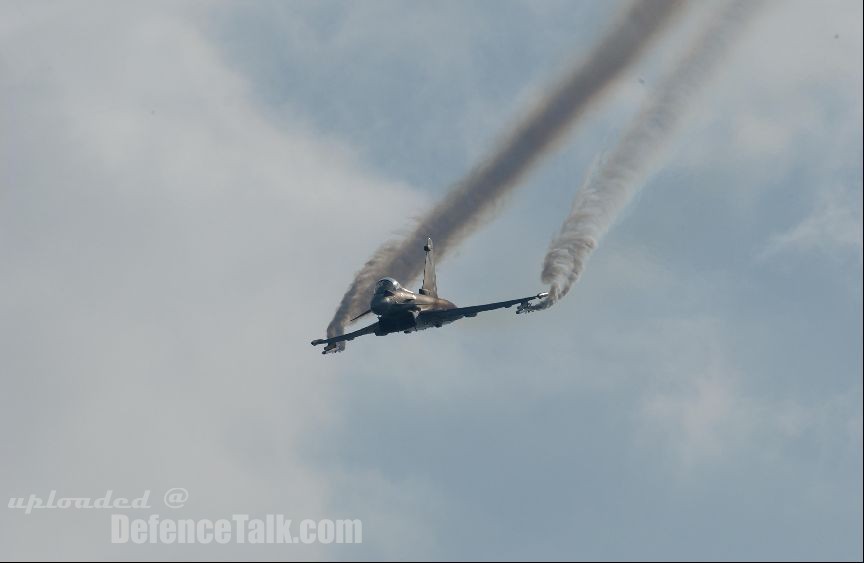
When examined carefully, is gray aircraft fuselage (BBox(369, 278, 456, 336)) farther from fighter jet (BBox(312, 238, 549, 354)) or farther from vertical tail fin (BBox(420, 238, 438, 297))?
vertical tail fin (BBox(420, 238, 438, 297))

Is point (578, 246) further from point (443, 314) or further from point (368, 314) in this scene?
point (368, 314)

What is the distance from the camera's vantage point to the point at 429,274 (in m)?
93.4

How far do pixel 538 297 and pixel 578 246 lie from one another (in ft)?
15.5

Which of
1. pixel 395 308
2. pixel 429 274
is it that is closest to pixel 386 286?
pixel 395 308

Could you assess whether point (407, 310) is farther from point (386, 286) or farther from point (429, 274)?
A: point (429, 274)

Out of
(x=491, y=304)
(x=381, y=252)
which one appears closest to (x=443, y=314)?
(x=491, y=304)

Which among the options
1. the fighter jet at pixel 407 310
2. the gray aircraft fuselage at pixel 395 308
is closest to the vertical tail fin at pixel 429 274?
the fighter jet at pixel 407 310

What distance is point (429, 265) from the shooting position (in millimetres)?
93812

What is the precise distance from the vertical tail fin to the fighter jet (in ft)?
3.89

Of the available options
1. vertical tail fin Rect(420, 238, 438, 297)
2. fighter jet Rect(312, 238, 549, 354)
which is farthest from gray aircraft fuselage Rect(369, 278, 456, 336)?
vertical tail fin Rect(420, 238, 438, 297)

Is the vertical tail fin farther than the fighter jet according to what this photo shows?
Yes

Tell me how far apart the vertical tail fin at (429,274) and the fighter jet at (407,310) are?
1.19 metres

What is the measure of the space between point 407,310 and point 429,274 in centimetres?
815

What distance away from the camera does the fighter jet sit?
280 feet
